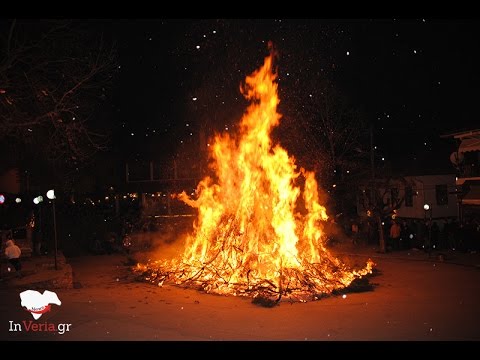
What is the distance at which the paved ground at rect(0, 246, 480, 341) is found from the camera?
901cm

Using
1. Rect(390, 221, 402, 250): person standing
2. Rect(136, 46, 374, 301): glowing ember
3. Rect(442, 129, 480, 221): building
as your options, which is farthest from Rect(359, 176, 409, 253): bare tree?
Rect(442, 129, 480, 221): building

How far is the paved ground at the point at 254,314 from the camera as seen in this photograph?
9.01 metres

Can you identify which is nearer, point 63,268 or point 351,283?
point 351,283

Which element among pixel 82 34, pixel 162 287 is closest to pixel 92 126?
pixel 82 34

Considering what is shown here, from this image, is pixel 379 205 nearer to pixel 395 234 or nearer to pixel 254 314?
pixel 395 234

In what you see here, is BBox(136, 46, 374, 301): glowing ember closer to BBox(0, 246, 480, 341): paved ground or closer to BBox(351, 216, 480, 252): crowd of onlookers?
BBox(0, 246, 480, 341): paved ground

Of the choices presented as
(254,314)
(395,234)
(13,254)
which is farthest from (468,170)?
(13,254)

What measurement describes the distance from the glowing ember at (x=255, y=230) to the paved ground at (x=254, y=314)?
112cm

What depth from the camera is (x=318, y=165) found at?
26.8 meters

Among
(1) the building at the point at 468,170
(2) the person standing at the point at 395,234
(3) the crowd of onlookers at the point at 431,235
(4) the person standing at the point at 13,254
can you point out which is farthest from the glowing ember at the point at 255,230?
(1) the building at the point at 468,170

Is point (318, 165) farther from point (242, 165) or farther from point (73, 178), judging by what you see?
point (73, 178)

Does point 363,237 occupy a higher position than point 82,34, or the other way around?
point 82,34

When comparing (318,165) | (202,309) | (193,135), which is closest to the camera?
(202,309)

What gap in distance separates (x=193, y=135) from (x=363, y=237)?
19.8m
